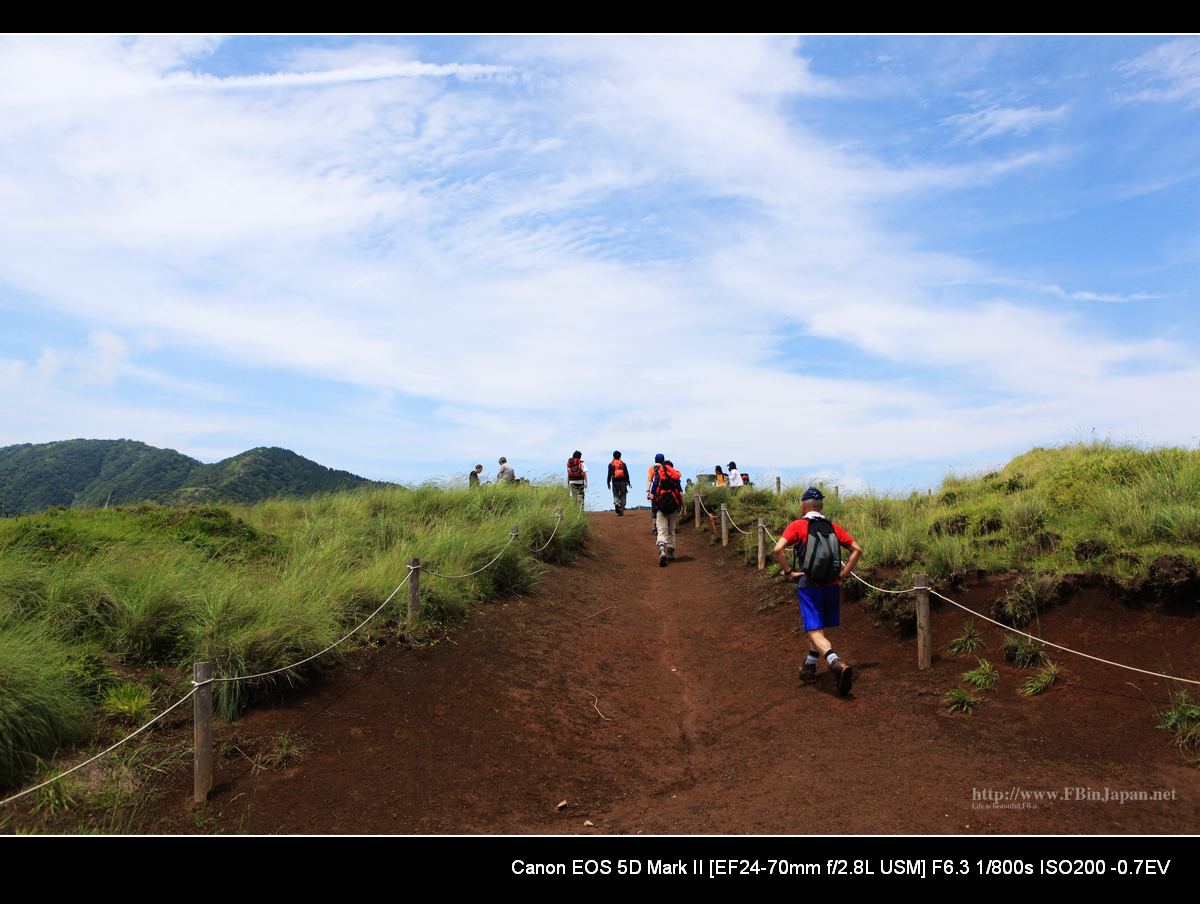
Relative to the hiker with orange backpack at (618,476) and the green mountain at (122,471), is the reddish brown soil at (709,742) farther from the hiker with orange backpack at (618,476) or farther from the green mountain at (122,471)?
the green mountain at (122,471)

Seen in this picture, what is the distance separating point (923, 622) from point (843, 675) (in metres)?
1.15

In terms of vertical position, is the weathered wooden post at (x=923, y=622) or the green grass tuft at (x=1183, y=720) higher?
the weathered wooden post at (x=923, y=622)

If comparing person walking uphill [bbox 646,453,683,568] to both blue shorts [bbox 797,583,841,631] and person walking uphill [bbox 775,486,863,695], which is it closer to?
person walking uphill [bbox 775,486,863,695]

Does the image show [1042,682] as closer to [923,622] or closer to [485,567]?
[923,622]

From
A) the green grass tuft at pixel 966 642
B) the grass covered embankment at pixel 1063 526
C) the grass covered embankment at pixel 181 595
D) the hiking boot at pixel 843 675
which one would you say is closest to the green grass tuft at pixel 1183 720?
the grass covered embankment at pixel 1063 526

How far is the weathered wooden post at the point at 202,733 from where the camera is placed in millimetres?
5410

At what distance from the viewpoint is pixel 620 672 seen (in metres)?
9.66

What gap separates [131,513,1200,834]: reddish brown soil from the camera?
5367 mm

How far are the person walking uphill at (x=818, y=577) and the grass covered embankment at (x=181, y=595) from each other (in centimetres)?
471

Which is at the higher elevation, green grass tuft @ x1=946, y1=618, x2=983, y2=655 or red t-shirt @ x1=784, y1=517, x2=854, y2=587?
red t-shirt @ x1=784, y1=517, x2=854, y2=587

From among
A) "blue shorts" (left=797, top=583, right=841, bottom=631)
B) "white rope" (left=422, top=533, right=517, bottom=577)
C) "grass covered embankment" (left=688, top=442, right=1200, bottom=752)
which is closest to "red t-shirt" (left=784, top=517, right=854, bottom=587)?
"blue shorts" (left=797, top=583, right=841, bottom=631)

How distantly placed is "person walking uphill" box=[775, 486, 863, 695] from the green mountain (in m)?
26.2

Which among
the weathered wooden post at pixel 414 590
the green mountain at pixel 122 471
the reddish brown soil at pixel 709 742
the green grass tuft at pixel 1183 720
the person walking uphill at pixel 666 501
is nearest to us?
the reddish brown soil at pixel 709 742

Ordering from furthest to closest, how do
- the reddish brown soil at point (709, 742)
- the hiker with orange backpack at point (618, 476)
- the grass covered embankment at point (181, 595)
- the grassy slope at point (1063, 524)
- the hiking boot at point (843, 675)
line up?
1. the hiker with orange backpack at point (618, 476)
2. the grassy slope at point (1063, 524)
3. the hiking boot at point (843, 675)
4. the grass covered embankment at point (181, 595)
5. the reddish brown soil at point (709, 742)
